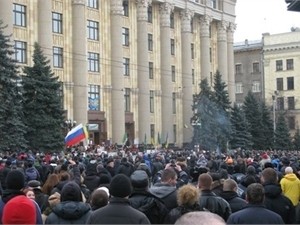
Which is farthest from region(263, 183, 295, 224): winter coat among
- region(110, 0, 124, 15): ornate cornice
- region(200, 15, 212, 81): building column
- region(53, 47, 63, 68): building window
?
region(200, 15, 212, 81): building column

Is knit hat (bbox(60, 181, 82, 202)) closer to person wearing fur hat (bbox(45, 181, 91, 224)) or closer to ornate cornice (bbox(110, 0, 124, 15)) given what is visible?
person wearing fur hat (bbox(45, 181, 91, 224))

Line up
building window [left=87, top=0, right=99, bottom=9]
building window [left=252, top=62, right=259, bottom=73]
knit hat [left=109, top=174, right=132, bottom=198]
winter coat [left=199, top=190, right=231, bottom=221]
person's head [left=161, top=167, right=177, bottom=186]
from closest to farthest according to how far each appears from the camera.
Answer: knit hat [left=109, top=174, right=132, bottom=198] → winter coat [left=199, top=190, right=231, bottom=221] → person's head [left=161, top=167, right=177, bottom=186] → building window [left=87, top=0, right=99, bottom=9] → building window [left=252, top=62, right=259, bottom=73]

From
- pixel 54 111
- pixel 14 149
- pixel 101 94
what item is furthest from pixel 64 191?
pixel 101 94

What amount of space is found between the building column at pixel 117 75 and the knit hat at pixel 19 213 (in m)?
48.1

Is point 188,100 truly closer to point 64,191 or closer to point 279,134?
point 279,134

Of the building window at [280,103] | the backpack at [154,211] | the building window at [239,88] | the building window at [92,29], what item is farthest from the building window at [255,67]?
the backpack at [154,211]

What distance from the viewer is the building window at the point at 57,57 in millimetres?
50644

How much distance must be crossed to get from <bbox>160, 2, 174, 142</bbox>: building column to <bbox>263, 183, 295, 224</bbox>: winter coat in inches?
2088

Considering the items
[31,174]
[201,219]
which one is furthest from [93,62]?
[201,219]

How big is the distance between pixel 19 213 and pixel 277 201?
13.9ft

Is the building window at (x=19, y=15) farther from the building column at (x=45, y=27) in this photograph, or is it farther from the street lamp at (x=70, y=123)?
the street lamp at (x=70, y=123)

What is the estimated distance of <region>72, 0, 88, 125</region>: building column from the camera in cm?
5122

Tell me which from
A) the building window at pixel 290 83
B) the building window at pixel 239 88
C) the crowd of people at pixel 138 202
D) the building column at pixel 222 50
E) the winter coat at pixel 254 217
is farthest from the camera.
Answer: the building window at pixel 239 88

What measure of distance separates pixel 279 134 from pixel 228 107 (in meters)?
10.5
